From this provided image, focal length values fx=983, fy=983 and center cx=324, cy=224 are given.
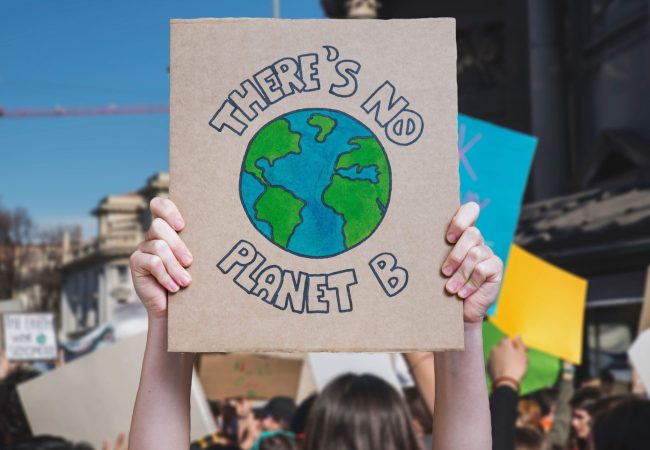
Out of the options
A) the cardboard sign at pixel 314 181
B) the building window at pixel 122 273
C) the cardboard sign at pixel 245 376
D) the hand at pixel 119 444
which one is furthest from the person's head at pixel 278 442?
the building window at pixel 122 273

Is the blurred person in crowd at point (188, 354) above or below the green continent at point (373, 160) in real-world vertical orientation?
below

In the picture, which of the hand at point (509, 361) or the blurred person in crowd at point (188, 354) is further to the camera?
the hand at point (509, 361)

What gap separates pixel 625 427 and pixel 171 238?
6.38ft

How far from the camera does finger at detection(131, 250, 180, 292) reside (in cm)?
186

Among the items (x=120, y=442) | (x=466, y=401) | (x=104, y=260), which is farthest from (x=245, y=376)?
(x=104, y=260)

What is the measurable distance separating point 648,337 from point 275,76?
216cm

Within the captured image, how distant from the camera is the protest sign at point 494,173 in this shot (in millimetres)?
3742

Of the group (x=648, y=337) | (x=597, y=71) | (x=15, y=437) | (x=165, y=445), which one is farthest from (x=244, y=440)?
(x=597, y=71)

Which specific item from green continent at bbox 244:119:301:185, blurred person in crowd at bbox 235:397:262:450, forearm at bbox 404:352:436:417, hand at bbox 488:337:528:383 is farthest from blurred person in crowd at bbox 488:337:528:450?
blurred person in crowd at bbox 235:397:262:450

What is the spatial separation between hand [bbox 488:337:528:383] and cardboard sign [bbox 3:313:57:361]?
36.4 feet

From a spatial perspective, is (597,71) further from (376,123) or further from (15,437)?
(376,123)

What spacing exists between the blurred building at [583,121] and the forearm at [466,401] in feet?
23.8

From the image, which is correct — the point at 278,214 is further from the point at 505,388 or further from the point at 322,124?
the point at 505,388

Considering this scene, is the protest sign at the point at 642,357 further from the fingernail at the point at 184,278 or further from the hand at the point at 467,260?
the fingernail at the point at 184,278
